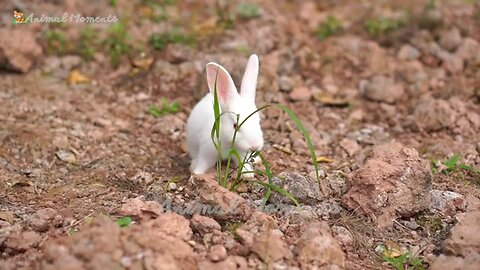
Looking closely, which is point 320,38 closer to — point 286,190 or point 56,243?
point 286,190

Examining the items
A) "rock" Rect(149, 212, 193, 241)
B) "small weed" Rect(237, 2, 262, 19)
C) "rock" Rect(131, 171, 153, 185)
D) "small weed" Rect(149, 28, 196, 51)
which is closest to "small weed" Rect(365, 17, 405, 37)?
"small weed" Rect(237, 2, 262, 19)

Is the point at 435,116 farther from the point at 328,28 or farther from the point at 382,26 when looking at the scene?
the point at 328,28

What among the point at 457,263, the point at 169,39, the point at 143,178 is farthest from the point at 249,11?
the point at 457,263

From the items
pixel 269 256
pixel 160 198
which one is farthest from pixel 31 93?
pixel 269 256

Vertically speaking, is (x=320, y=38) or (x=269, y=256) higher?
(x=320, y=38)

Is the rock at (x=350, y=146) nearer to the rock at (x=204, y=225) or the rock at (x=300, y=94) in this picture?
Result: the rock at (x=300, y=94)

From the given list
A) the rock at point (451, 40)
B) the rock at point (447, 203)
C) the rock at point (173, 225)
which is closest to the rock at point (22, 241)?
the rock at point (173, 225)
